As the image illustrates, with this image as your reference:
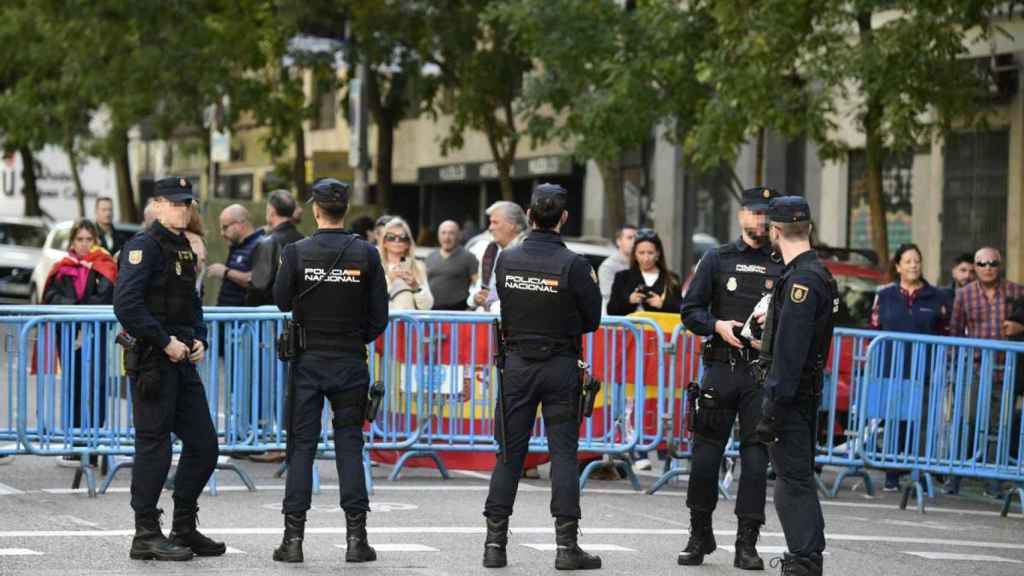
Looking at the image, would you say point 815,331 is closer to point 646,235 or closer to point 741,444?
point 741,444

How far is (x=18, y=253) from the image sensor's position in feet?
112

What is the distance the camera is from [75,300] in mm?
15586

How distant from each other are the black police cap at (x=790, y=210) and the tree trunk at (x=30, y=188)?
40420 millimetres

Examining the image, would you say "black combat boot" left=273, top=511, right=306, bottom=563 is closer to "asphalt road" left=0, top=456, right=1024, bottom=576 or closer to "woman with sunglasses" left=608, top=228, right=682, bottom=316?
"asphalt road" left=0, top=456, right=1024, bottom=576

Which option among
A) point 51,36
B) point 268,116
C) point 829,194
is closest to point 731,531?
point 829,194

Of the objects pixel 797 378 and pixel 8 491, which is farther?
pixel 8 491

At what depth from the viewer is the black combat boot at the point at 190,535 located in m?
10.4

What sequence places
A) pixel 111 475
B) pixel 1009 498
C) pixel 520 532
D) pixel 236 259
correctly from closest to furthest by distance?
pixel 520 532, pixel 111 475, pixel 1009 498, pixel 236 259

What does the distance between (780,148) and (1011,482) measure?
18053 millimetres

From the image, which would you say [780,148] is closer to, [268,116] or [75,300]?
[268,116]

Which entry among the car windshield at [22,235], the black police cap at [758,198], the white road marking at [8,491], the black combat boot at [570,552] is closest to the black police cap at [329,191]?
the black combat boot at [570,552]

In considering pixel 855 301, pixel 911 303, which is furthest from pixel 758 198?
pixel 855 301

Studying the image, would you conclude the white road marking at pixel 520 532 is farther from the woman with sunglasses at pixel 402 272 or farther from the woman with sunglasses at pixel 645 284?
the woman with sunglasses at pixel 645 284

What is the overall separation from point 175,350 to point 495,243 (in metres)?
6.30
